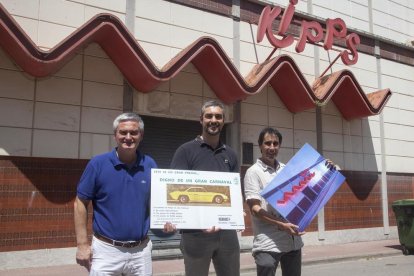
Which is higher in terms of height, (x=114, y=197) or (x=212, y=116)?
(x=212, y=116)

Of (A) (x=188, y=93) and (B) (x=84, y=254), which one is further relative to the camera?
(A) (x=188, y=93)

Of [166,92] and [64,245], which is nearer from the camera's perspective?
[64,245]

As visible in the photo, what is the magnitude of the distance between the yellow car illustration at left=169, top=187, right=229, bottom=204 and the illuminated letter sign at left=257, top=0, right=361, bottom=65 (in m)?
8.59

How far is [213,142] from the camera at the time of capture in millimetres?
4109

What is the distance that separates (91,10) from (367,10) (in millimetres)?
9837

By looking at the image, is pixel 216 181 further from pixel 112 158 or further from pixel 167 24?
pixel 167 24

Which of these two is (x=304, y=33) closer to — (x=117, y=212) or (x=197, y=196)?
(x=197, y=196)

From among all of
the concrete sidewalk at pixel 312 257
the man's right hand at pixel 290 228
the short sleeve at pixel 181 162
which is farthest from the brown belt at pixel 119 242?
the concrete sidewalk at pixel 312 257

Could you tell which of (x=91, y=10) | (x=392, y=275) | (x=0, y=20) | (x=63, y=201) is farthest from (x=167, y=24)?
(x=392, y=275)

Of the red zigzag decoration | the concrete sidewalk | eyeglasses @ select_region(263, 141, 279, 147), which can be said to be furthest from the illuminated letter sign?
eyeglasses @ select_region(263, 141, 279, 147)

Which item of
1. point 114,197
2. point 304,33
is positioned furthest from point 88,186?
point 304,33

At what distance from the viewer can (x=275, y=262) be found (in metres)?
4.00

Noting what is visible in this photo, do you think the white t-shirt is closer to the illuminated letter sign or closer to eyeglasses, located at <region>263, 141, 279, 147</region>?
eyeglasses, located at <region>263, 141, 279, 147</region>

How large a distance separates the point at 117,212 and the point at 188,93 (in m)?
8.09
